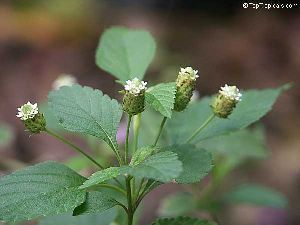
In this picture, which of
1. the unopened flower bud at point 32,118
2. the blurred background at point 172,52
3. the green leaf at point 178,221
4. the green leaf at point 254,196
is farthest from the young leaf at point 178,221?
the blurred background at point 172,52

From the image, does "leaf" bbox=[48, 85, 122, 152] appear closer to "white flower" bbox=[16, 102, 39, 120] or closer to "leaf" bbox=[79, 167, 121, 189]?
"white flower" bbox=[16, 102, 39, 120]

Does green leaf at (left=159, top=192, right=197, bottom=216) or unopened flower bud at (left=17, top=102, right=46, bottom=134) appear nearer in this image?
unopened flower bud at (left=17, top=102, right=46, bottom=134)

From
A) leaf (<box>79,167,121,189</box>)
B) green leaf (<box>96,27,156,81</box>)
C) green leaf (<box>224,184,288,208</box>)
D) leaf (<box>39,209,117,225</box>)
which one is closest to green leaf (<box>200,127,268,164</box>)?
green leaf (<box>224,184,288,208</box>)

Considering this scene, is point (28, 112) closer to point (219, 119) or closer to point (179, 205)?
point (219, 119)

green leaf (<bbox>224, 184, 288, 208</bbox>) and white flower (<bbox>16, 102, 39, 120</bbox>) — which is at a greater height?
white flower (<bbox>16, 102, 39, 120</bbox>)

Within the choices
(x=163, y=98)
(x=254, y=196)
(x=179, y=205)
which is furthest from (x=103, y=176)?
(x=254, y=196)

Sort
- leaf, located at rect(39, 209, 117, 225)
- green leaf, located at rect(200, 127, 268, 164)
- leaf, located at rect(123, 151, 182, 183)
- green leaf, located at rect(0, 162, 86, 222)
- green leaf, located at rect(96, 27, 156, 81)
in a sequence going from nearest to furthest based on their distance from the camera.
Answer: leaf, located at rect(123, 151, 182, 183)
green leaf, located at rect(0, 162, 86, 222)
leaf, located at rect(39, 209, 117, 225)
green leaf, located at rect(96, 27, 156, 81)
green leaf, located at rect(200, 127, 268, 164)

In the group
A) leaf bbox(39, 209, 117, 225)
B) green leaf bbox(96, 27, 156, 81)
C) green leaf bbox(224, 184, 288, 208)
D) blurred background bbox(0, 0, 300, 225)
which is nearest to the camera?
leaf bbox(39, 209, 117, 225)
